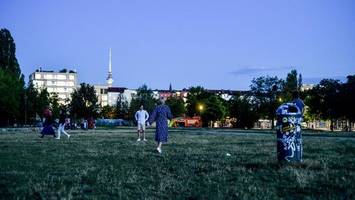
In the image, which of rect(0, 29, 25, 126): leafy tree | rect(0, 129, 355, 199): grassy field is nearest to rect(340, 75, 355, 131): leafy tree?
rect(0, 29, 25, 126): leafy tree

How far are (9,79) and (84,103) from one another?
39.1 meters

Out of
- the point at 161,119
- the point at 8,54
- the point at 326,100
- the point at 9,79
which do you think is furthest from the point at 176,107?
the point at 161,119

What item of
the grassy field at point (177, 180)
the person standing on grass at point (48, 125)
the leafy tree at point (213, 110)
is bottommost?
the grassy field at point (177, 180)

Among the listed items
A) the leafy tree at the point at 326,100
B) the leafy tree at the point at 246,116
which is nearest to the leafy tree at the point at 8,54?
the leafy tree at the point at 246,116

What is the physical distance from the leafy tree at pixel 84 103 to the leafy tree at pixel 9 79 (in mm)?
24365

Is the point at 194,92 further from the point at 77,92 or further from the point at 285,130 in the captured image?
the point at 285,130

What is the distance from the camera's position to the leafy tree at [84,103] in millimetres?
112812

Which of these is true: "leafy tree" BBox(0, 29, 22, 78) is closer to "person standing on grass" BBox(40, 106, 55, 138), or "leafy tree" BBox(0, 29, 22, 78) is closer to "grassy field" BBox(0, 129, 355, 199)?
"person standing on grass" BBox(40, 106, 55, 138)

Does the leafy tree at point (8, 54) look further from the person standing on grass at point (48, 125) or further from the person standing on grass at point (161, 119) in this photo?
the person standing on grass at point (161, 119)

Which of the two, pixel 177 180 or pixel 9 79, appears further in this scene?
pixel 9 79

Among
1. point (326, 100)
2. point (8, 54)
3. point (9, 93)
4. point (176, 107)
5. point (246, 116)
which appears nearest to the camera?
point (9, 93)

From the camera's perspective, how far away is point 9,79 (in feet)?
247

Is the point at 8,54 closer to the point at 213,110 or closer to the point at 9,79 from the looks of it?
the point at 9,79

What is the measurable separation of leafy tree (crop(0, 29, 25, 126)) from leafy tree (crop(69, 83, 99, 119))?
2437cm
